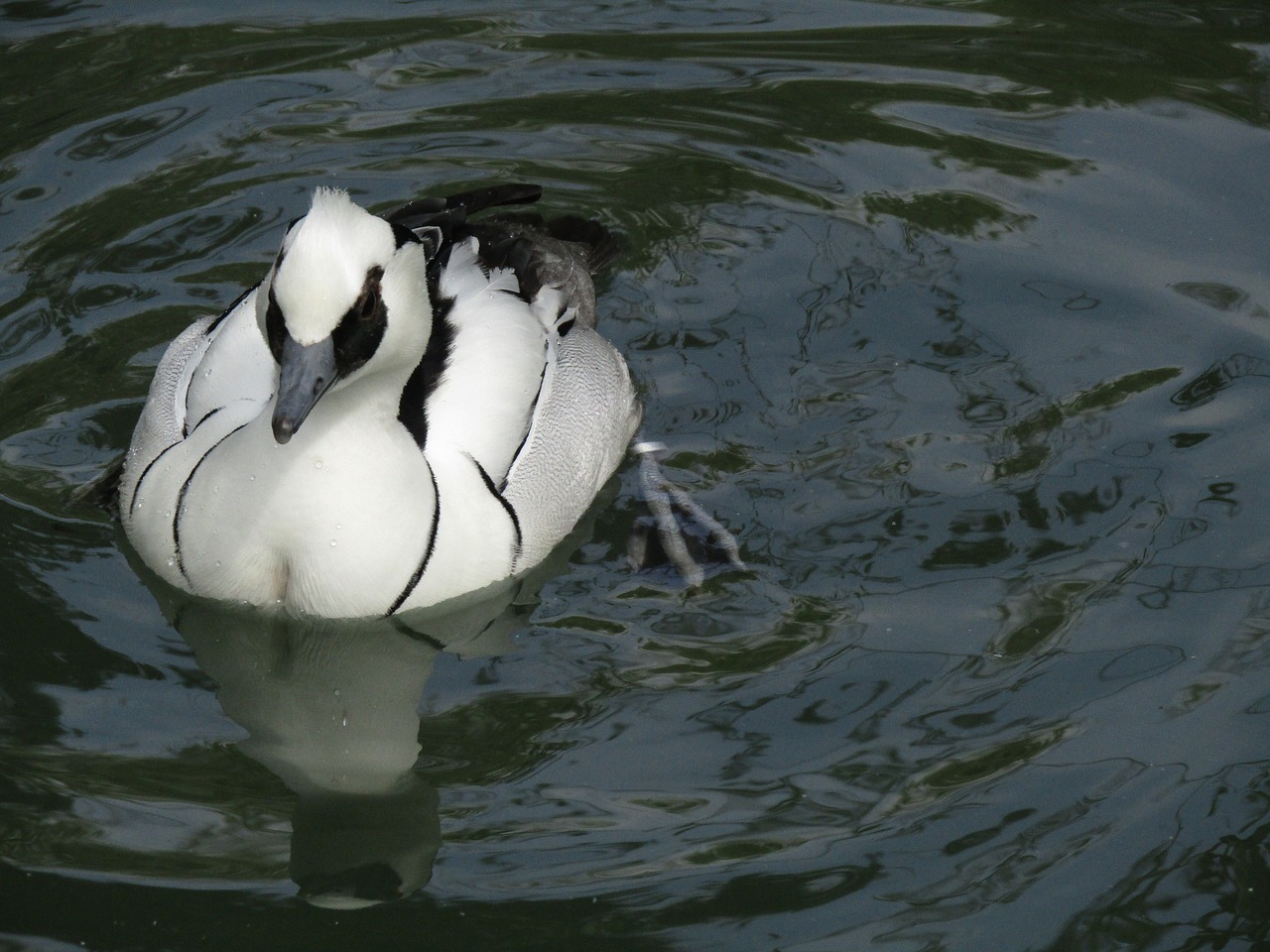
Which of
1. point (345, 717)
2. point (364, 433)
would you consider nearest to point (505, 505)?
point (364, 433)

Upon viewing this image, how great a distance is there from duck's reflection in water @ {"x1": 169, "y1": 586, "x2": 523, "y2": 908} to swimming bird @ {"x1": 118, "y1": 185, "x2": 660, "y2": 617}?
0.16 m

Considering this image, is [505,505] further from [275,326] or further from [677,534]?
[275,326]

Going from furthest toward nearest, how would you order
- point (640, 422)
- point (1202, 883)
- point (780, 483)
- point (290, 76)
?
1. point (290, 76)
2. point (640, 422)
3. point (780, 483)
4. point (1202, 883)

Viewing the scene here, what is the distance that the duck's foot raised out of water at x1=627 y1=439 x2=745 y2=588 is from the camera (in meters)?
6.74

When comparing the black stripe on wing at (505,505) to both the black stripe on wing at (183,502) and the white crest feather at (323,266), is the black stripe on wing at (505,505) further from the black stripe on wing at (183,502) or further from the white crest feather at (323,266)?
the white crest feather at (323,266)

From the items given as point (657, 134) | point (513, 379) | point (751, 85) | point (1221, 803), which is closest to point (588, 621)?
point (513, 379)

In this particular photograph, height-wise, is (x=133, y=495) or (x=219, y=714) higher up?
(x=133, y=495)

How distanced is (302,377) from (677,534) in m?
1.94

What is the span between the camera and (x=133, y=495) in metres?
6.38

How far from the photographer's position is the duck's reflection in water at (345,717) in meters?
5.40

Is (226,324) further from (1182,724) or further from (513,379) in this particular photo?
(1182,724)

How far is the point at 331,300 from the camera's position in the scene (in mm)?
5449

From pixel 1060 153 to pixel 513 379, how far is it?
12.6ft

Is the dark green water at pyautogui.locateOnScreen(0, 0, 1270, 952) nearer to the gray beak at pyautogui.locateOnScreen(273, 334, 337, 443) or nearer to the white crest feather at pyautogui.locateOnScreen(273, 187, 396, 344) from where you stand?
the gray beak at pyautogui.locateOnScreen(273, 334, 337, 443)
